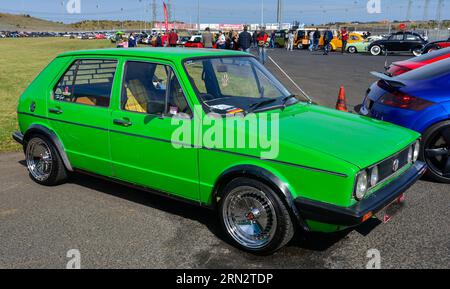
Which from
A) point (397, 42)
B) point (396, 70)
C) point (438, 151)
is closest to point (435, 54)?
point (396, 70)

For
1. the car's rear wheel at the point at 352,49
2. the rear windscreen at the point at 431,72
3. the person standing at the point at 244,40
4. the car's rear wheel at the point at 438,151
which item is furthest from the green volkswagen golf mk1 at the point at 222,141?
the car's rear wheel at the point at 352,49

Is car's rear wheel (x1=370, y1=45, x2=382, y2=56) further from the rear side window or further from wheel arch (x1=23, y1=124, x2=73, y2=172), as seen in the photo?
wheel arch (x1=23, y1=124, x2=73, y2=172)

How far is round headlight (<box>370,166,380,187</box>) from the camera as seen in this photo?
131 inches

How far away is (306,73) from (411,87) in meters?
12.0

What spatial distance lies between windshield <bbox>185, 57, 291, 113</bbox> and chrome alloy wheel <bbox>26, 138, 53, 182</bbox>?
7.28 feet

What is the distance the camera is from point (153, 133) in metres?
4.02

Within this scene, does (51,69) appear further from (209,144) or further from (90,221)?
(209,144)

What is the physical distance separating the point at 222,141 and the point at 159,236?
3.63 ft

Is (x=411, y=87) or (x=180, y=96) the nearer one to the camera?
(x=180, y=96)

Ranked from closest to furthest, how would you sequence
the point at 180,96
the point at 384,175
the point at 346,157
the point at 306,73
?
the point at 346,157, the point at 384,175, the point at 180,96, the point at 306,73

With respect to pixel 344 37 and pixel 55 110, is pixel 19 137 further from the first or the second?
pixel 344 37

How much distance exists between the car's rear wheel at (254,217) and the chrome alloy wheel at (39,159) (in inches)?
103
